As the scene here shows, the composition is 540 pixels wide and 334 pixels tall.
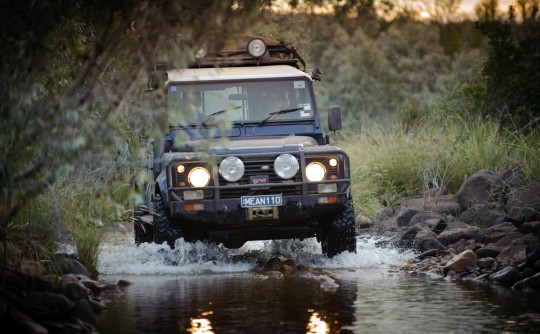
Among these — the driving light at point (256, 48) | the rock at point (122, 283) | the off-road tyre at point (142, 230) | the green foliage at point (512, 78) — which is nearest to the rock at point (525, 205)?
the driving light at point (256, 48)

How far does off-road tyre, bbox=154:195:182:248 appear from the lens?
36.1 feet

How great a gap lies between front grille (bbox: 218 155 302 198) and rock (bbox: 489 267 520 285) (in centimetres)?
200

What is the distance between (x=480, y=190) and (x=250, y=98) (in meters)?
3.73

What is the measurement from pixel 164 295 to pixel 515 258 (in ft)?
10.7

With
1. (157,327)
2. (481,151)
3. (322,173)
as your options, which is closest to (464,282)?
(322,173)

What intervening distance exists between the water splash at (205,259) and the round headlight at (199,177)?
2.74 ft

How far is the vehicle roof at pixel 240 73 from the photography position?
11.6 meters

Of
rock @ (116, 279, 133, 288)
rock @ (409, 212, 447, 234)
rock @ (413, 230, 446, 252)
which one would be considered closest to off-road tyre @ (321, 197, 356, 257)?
rock @ (413, 230, 446, 252)

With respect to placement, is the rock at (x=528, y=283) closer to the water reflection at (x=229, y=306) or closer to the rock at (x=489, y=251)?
the water reflection at (x=229, y=306)

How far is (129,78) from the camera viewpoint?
297 inches

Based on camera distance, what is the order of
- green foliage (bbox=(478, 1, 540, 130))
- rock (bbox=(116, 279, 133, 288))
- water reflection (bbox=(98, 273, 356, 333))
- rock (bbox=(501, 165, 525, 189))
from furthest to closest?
green foliage (bbox=(478, 1, 540, 130)) → rock (bbox=(501, 165, 525, 189)) → rock (bbox=(116, 279, 133, 288)) → water reflection (bbox=(98, 273, 356, 333))

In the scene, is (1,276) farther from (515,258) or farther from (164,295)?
(515,258)

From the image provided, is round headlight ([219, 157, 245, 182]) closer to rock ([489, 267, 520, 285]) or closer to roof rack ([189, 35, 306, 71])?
roof rack ([189, 35, 306, 71])

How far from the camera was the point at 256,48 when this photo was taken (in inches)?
486
